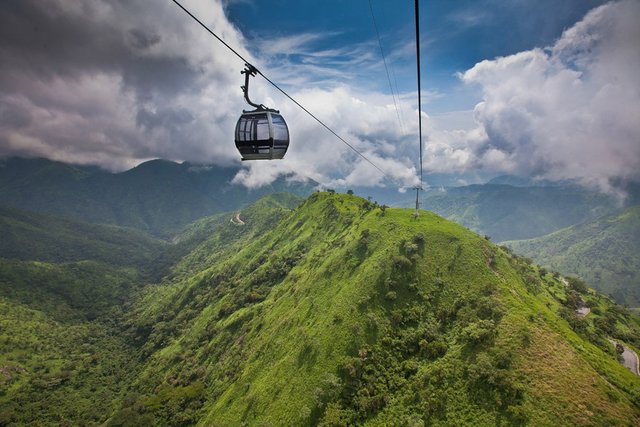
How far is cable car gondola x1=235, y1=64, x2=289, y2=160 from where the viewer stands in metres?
24.4

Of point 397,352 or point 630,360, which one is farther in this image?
point 630,360

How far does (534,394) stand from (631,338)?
8654 centimetres

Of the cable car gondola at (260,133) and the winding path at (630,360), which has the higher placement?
the cable car gondola at (260,133)

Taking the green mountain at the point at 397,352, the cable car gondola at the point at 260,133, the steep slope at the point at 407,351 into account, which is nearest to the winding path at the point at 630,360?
the green mountain at the point at 397,352

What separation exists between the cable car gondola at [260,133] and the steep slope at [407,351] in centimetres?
5333

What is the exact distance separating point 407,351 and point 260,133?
64.8 metres

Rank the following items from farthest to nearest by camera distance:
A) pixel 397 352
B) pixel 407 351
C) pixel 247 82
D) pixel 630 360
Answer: pixel 630 360 → pixel 397 352 → pixel 407 351 → pixel 247 82

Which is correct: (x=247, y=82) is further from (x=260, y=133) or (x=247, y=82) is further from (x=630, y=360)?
(x=630, y=360)

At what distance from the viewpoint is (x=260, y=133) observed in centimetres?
2466

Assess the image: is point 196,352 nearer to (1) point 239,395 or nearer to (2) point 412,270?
(1) point 239,395

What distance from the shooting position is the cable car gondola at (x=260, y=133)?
80.0 ft

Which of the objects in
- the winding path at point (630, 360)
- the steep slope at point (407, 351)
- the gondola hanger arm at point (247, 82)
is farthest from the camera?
the winding path at point (630, 360)

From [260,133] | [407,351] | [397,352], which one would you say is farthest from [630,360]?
[260,133]

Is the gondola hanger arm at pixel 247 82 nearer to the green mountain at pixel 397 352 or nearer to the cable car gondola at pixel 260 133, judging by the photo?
the cable car gondola at pixel 260 133
